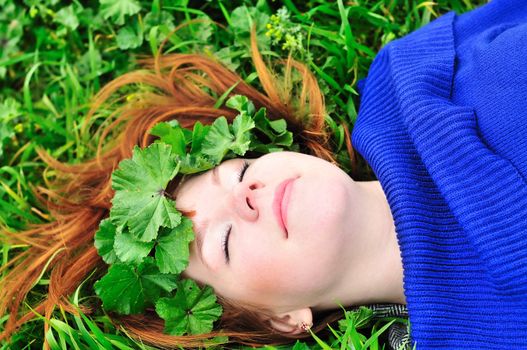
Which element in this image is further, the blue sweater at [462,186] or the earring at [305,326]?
the earring at [305,326]

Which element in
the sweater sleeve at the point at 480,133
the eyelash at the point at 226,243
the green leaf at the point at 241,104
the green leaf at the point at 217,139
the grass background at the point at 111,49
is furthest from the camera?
the grass background at the point at 111,49

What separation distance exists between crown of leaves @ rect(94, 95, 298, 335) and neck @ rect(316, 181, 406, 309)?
0.51 meters

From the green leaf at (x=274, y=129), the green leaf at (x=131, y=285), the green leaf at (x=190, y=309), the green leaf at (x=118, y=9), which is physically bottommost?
the green leaf at (x=190, y=309)

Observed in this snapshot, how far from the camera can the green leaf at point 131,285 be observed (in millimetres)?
2467

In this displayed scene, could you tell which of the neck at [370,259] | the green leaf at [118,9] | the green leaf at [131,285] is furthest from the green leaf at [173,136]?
the green leaf at [118,9]

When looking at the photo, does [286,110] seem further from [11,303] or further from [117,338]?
[11,303]

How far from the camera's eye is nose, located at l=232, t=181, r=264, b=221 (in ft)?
7.63

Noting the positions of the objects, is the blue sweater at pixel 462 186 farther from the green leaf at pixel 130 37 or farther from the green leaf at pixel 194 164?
the green leaf at pixel 130 37

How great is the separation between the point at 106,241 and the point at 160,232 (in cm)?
25

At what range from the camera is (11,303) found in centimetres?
289

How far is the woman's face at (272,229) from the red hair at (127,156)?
0.25 metres

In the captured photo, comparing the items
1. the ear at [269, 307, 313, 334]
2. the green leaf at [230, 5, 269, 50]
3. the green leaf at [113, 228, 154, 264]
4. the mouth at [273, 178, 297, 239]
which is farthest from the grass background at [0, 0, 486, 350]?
the mouth at [273, 178, 297, 239]

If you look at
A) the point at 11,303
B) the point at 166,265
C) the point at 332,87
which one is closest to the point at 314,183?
the point at 166,265

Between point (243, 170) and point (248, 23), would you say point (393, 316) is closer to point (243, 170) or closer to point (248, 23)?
point (243, 170)
